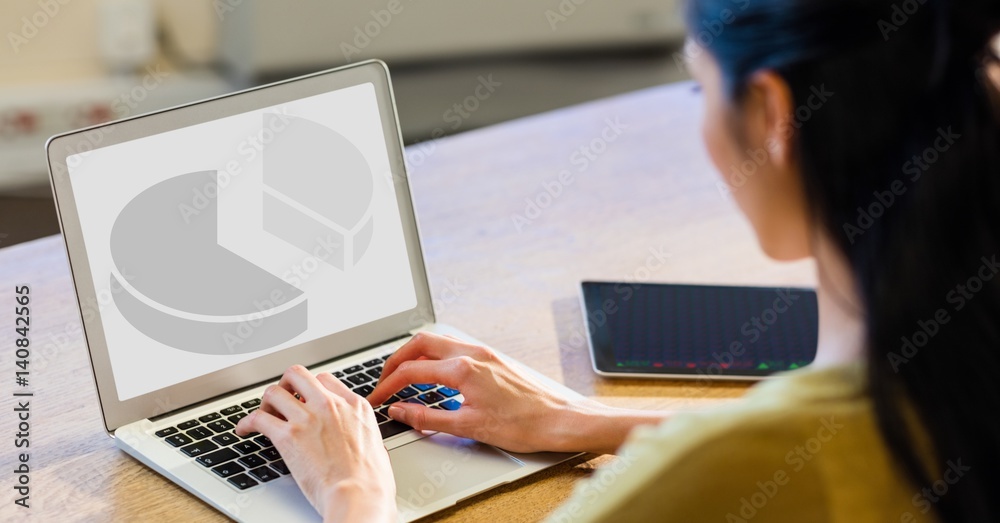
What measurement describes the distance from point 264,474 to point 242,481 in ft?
0.07

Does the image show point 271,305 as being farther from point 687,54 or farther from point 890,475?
point 890,475

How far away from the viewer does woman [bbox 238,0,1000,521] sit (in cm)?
62

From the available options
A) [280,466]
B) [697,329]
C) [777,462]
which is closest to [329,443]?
[280,466]

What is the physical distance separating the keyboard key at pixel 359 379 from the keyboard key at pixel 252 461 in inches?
6.3

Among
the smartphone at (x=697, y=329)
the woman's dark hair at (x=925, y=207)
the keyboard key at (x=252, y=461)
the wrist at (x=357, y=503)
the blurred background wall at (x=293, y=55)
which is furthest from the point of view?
the blurred background wall at (x=293, y=55)

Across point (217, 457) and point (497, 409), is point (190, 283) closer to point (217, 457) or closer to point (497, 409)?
point (217, 457)

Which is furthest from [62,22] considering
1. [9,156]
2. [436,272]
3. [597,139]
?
[436,272]

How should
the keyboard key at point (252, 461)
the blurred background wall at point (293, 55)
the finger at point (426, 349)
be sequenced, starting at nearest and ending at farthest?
the keyboard key at point (252, 461) < the finger at point (426, 349) < the blurred background wall at point (293, 55)

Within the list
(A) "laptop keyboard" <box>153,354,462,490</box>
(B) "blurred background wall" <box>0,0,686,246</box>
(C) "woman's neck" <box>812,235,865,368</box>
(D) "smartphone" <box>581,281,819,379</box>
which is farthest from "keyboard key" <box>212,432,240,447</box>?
(B) "blurred background wall" <box>0,0,686,246</box>

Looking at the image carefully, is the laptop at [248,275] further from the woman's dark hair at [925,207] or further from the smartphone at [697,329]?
the woman's dark hair at [925,207]

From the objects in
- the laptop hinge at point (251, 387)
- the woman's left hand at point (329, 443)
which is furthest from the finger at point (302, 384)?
the laptop hinge at point (251, 387)

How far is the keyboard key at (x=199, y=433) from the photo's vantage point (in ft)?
3.18

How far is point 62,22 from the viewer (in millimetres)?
2959

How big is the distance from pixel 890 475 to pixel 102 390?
0.69 m
